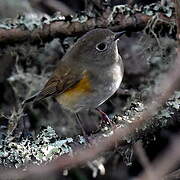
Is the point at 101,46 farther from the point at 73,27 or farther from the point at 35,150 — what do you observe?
the point at 35,150

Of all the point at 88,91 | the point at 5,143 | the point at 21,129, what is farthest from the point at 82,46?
the point at 5,143

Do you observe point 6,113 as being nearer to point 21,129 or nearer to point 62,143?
point 21,129

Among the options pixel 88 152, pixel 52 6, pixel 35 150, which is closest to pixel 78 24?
pixel 52 6

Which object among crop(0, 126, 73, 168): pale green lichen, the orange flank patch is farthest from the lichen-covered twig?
crop(0, 126, 73, 168): pale green lichen

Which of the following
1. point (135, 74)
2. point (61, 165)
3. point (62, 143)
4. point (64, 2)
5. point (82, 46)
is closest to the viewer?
point (61, 165)

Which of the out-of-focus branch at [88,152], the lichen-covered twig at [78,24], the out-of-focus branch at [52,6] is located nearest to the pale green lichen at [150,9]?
the lichen-covered twig at [78,24]

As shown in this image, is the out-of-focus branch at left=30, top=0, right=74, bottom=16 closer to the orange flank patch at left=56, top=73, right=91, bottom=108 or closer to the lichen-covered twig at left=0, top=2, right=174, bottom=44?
the lichen-covered twig at left=0, top=2, right=174, bottom=44

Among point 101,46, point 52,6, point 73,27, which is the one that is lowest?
point 101,46

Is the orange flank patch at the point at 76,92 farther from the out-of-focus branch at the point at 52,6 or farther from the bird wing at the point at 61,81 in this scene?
the out-of-focus branch at the point at 52,6
